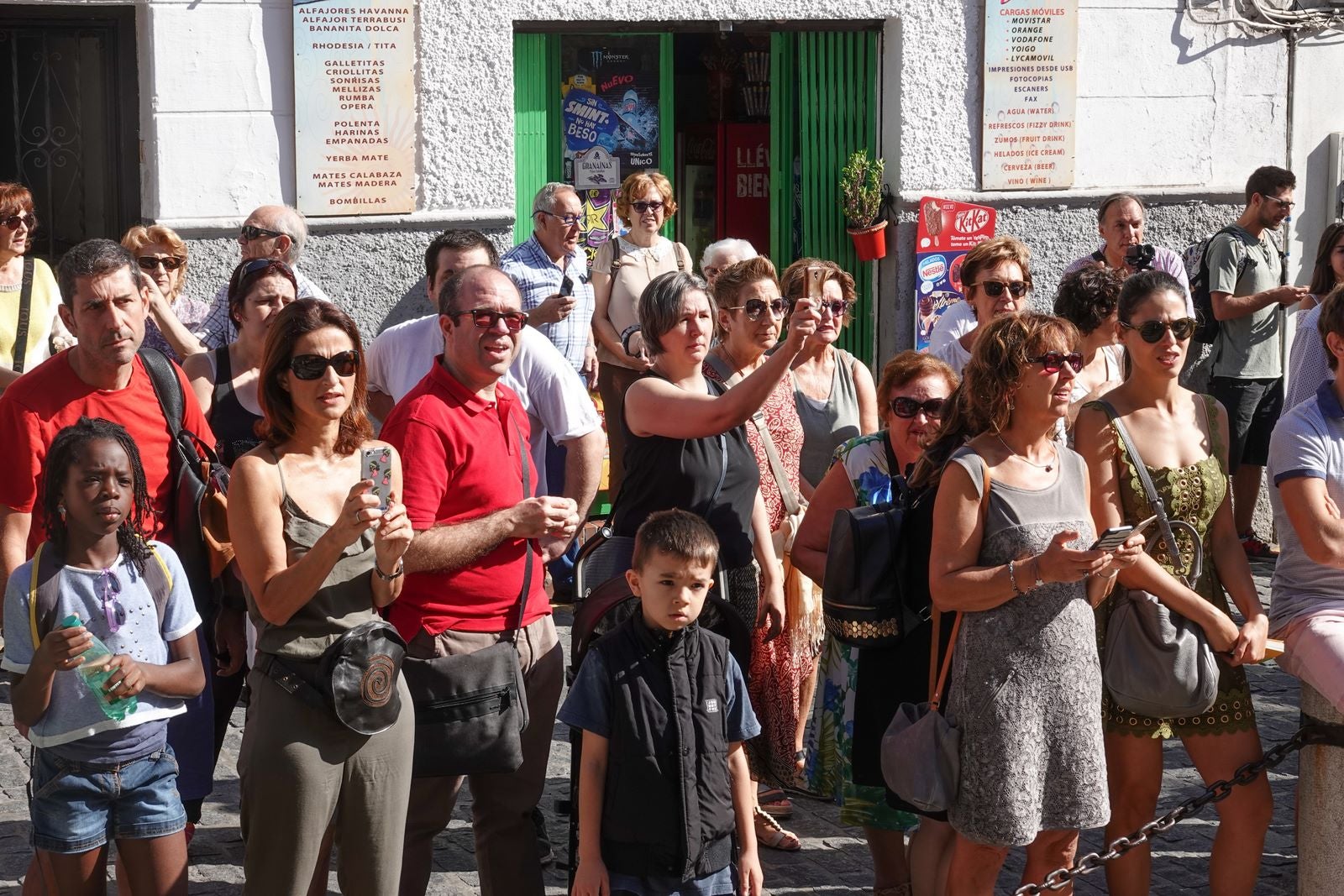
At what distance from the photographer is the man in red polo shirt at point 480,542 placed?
4.20 metres

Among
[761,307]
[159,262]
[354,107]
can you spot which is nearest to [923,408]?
[761,307]

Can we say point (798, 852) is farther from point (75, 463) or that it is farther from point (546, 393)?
point (75, 463)

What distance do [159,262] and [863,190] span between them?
4.05 meters

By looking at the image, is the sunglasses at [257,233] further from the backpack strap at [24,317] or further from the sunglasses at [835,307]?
the sunglasses at [835,307]

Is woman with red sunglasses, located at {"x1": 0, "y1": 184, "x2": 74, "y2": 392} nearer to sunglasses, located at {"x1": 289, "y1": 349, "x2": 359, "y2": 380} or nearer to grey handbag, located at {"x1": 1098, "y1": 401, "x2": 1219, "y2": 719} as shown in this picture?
sunglasses, located at {"x1": 289, "y1": 349, "x2": 359, "y2": 380}

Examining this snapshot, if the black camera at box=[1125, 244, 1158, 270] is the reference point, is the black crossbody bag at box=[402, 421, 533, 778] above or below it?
below

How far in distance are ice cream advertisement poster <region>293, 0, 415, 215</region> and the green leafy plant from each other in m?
2.54

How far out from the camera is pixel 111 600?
4.04 meters

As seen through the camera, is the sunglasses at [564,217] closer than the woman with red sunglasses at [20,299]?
No

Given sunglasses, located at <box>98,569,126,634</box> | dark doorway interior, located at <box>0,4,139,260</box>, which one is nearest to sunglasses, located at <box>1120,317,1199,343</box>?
sunglasses, located at <box>98,569,126,634</box>

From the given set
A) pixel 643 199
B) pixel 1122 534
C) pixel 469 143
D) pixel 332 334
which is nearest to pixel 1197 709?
pixel 1122 534

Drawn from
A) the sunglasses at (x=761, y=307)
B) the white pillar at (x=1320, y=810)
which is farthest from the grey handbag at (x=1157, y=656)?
the sunglasses at (x=761, y=307)

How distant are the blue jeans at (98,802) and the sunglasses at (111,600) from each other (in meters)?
0.33

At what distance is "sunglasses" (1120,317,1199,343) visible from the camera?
186 inches
